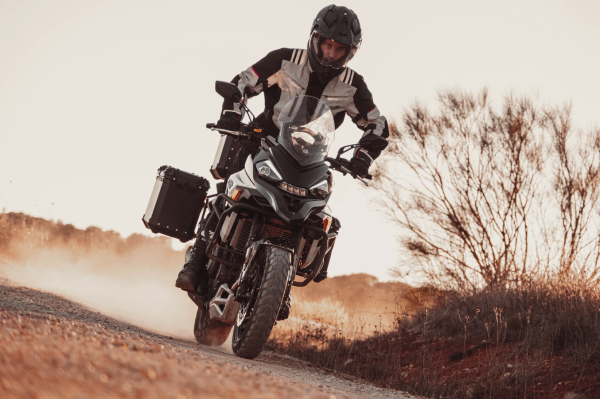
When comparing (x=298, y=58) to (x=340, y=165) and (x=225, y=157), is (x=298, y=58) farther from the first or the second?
(x=225, y=157)

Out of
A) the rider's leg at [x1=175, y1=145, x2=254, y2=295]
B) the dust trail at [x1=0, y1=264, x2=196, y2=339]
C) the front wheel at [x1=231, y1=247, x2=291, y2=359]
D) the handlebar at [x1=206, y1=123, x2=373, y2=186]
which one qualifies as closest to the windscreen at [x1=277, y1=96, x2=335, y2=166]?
the handlebar at [x1=206, y1=123, x2=373, y2=186]

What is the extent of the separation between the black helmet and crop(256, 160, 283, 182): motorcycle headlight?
1.21m

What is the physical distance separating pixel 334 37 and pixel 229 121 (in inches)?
44.1

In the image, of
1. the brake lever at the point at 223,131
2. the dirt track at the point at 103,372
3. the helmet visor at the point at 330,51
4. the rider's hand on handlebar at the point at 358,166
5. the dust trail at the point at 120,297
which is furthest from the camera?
the dust trail at the point at 120,297

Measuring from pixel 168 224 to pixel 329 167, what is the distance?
6.67 ft

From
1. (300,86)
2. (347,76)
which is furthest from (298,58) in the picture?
(347,76)

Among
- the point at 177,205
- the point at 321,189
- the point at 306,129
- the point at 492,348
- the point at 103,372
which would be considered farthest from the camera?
the point at 492,348

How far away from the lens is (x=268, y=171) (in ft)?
14.9

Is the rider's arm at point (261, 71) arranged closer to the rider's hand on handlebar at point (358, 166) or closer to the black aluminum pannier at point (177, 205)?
the rider's hand on handlebar at point (358, 166)

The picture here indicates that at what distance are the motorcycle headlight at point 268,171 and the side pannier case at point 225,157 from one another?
5.39 feet

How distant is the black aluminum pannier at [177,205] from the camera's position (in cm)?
616

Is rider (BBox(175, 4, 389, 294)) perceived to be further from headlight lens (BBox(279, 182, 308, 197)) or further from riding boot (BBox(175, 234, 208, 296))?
headlight lens (BBox(279, 182, 308, 197))

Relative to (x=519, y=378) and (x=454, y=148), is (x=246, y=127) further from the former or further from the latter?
(x=454, y=148)

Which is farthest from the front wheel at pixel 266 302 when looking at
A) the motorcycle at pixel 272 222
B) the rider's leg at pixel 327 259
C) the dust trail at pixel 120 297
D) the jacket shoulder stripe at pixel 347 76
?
the dust trail at pixel 120 297
